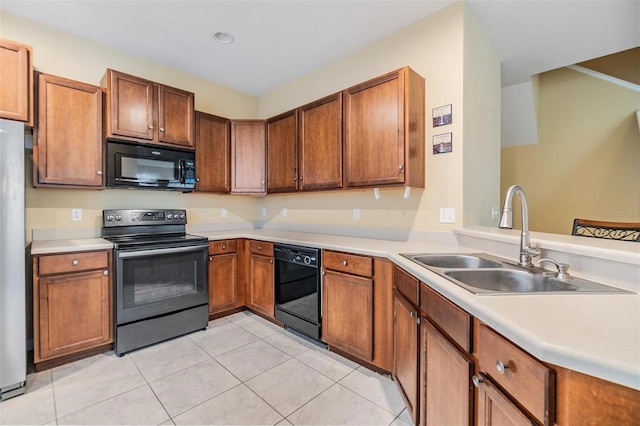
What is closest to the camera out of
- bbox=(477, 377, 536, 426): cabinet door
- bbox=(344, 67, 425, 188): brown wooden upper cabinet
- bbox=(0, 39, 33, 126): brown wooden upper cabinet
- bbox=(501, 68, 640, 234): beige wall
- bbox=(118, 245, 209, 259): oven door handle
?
bbox=(477, 377, 536, 426): cabinet door

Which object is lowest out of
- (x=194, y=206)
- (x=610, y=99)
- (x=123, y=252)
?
(x=123, y=252)

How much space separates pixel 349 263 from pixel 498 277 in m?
1.01

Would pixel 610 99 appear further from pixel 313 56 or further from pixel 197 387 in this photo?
pixel 197 387

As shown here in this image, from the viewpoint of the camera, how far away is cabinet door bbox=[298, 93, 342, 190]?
2.56 meters

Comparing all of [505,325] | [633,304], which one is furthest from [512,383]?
[633,304]

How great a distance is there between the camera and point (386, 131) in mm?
2207

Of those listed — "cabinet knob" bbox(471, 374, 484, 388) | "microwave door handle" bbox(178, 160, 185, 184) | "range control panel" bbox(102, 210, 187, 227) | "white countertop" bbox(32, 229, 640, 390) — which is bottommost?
"cabinet knob" bbox(471, 374, 484, 388)

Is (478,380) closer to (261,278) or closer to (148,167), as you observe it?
(261,278)

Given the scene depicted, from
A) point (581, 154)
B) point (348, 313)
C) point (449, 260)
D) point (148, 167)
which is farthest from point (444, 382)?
point (581, 154)

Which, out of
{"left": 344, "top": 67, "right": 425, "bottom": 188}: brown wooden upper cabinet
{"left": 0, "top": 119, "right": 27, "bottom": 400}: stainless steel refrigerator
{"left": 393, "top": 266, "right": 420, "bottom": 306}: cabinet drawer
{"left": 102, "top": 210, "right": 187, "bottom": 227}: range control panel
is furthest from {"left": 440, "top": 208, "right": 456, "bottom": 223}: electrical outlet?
{"left": 0, "top": 119, "right": 27, "bottom": 400}: stainless steel refrigerator

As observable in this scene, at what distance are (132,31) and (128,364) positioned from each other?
284cm

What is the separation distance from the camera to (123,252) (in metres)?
2.25

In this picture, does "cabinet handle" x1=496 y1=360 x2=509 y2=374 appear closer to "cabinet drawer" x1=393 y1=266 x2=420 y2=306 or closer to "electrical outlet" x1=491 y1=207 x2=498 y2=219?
"cabinet drawer" x1=393 y1=266 x2=420 y2=306

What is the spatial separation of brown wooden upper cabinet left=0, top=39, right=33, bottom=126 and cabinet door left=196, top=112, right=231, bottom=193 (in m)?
1.31
